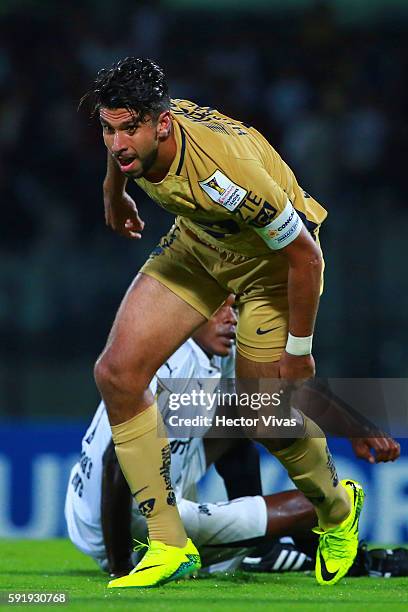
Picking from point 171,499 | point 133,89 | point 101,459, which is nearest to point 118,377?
point 171,499

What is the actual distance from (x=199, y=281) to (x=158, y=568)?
0.94m

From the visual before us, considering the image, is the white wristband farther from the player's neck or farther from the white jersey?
the white jersey

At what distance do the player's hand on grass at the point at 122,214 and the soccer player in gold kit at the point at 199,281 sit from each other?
11 mm

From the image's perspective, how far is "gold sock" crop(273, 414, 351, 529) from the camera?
401cm

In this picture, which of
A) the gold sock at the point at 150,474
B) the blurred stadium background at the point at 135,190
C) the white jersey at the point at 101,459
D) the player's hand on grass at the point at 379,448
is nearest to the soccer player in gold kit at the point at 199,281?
the gold sock at the point at 150,474

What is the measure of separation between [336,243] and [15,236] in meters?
2.24

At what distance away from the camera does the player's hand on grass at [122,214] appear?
430cm

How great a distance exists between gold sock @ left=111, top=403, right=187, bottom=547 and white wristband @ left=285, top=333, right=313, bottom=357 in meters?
0.49

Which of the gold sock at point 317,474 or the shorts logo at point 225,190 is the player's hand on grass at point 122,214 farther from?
the gold sock at point 317,474

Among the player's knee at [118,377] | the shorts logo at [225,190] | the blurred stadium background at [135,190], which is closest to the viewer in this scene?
the shorts logo at [225,190]

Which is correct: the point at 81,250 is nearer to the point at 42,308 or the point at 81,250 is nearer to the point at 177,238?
the point at 42,308

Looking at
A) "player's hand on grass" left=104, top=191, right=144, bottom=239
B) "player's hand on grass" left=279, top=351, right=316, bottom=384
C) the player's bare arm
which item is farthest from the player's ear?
"player's hand on grass" left=279, top=351, right=316, bottom=384

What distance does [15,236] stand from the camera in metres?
8.40

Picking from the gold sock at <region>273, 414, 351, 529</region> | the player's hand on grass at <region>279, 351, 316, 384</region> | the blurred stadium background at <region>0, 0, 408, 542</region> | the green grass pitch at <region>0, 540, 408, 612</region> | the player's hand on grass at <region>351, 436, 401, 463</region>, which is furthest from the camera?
the blurred stadium background at <region>0, 0, 408, 542</region>
